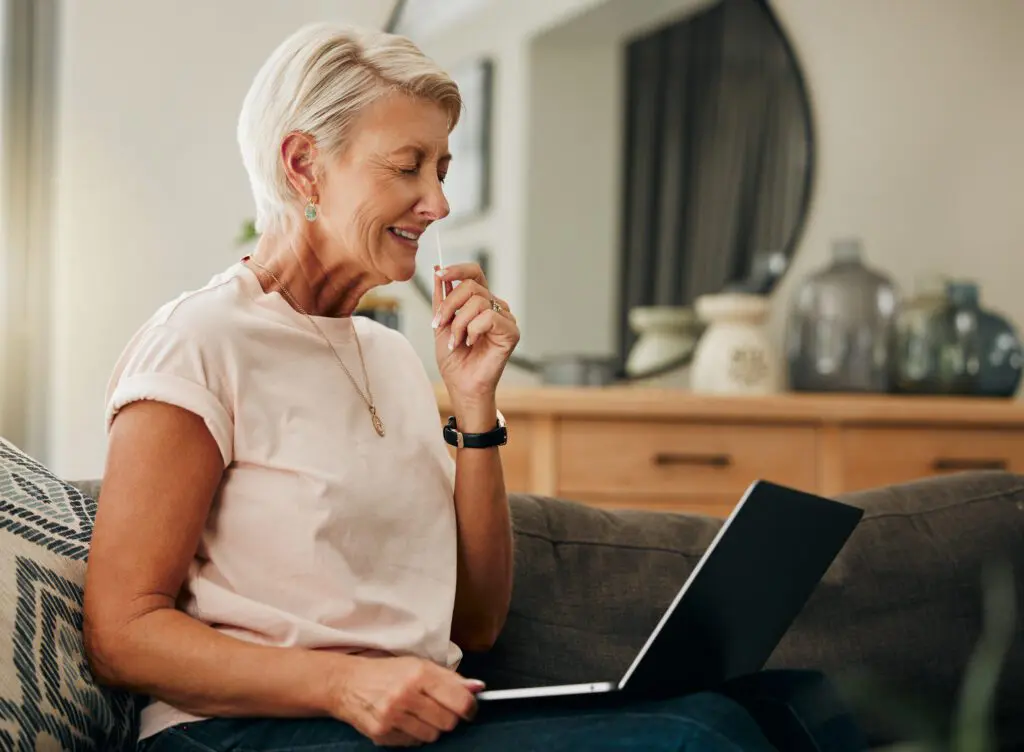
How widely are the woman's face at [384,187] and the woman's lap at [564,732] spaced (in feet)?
1.76

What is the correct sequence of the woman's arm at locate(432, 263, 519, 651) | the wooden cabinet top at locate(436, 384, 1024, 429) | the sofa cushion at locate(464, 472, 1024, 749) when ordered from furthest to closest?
the wooden cabinet top at locate(436, 384, 1024, 429) < the sofa cushion at locate(464, 472, 1024, 749) < the woman's arm at locate(432, 263, 519, 651)

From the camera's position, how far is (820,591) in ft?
5.51

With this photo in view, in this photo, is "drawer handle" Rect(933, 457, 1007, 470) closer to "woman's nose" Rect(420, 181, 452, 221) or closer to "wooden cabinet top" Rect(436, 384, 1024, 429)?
"wooden cabinet top" Rect(436, 384, 1024, 429)

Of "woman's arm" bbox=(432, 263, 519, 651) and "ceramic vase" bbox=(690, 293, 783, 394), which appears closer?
"woman's arm" bbox=(432, 263, 519, 651)

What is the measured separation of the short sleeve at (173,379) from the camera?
45.8 inches

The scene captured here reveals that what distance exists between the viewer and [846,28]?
3.49 metres

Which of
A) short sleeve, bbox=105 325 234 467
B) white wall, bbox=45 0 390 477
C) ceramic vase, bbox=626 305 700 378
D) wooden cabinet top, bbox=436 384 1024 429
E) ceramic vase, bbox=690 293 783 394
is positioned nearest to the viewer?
short sleeve, bbox=105 325 234 467

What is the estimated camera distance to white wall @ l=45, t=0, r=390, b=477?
2.96m

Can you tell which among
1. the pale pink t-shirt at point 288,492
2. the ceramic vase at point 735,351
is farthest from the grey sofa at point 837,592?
the ceramic vase at point 735,351

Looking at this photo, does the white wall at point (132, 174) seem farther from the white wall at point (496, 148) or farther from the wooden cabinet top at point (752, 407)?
the wooden cabinet top at point (752, 407)

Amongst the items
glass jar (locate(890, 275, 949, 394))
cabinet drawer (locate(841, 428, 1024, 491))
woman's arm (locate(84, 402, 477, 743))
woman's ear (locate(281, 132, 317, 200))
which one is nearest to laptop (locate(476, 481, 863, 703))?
woman's arm (locate(84, 402, 477, 743))

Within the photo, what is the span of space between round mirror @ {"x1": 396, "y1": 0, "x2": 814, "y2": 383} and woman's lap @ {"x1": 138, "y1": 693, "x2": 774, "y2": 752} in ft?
6.48

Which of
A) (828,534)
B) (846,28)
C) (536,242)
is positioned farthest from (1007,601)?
(846,28)

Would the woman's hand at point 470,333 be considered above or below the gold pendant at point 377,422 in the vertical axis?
above
